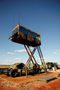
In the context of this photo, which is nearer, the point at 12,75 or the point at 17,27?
the point at 12,75

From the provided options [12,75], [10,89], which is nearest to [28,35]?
[12,75]

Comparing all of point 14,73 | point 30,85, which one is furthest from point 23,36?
point 30,85

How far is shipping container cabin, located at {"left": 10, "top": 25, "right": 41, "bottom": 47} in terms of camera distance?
14.1 metres

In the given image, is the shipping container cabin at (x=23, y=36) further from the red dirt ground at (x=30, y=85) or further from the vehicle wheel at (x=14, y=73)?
the red dirt ground at (x=30, y=85)

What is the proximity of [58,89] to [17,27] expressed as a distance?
12.7 metres

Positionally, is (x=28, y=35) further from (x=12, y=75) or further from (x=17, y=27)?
(x=12, y=75)

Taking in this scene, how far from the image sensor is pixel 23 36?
14.5 meters

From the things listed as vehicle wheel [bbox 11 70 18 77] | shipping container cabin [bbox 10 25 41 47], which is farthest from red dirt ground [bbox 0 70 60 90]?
shipping container cabin [bbox 10 25 41 47]

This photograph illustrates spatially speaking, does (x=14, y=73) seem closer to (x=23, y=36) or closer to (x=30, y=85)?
(x=30, y=85)

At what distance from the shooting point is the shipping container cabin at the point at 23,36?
46.1 feet

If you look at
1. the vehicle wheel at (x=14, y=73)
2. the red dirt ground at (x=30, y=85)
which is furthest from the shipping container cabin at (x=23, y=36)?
the red dirt ground at (x=30, y=85)

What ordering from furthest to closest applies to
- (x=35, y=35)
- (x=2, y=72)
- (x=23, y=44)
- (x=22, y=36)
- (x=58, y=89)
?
(x=35, y=35) < (x=23, y=44) < (x=2, y=72) < (x=22, y=36) < (x=58, y=89)

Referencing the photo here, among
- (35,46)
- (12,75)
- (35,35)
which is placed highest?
(35,35)

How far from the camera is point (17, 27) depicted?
47.1 feet
